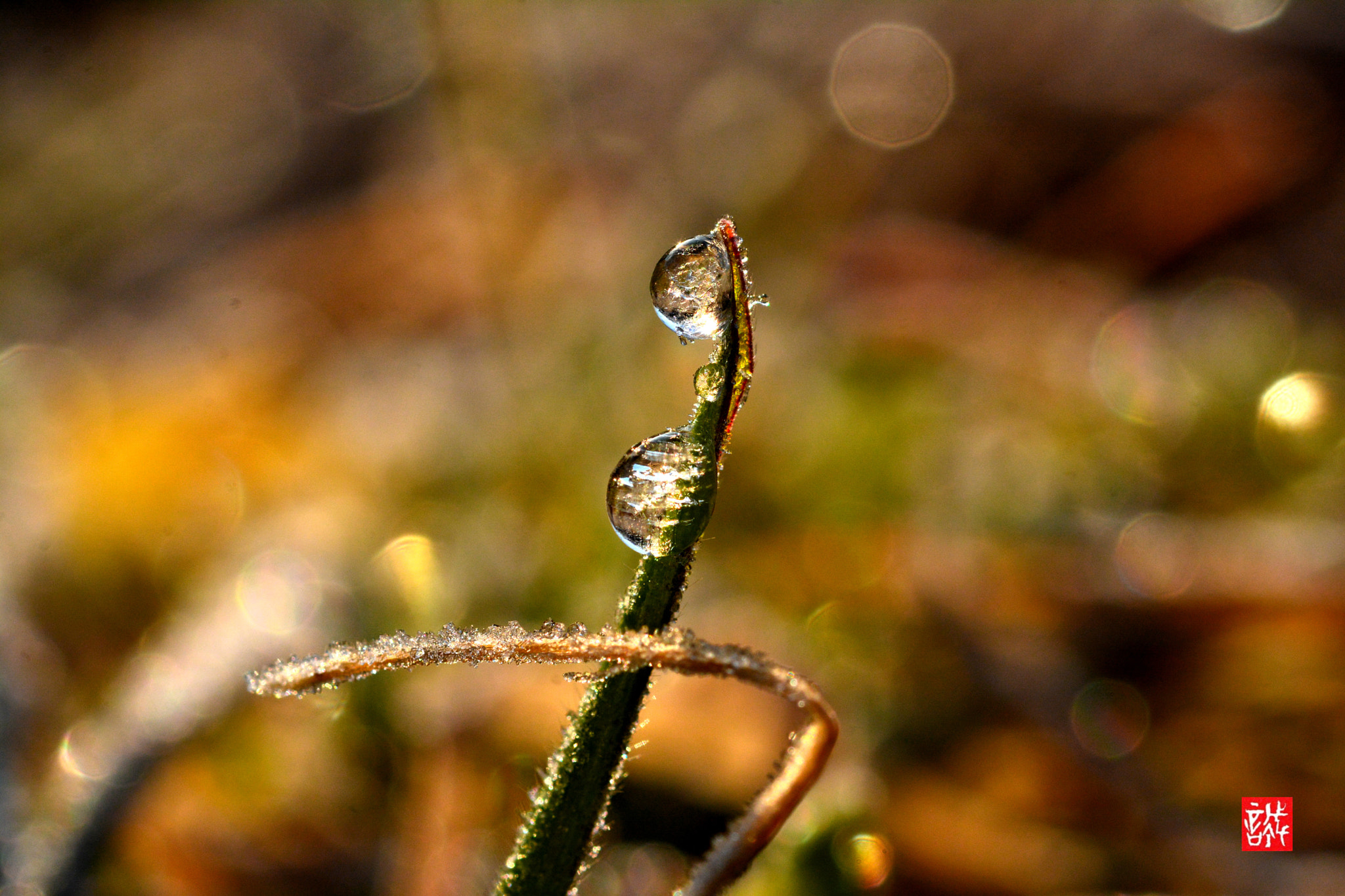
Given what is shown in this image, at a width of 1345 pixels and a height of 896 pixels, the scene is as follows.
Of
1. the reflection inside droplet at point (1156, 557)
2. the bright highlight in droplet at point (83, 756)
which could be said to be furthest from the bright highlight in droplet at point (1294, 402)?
the bright highlight in droplet at point (83, 756)

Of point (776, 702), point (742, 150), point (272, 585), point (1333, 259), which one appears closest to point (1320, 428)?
point (1333, 259)

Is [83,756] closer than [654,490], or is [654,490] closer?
[654,490]

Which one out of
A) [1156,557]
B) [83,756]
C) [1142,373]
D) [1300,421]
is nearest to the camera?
[83,756]

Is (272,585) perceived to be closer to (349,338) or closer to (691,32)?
(349,338)

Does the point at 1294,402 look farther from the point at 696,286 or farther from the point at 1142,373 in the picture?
the point at 696,286

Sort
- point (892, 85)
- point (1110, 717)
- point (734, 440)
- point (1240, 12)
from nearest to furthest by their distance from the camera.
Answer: point (1110, 717) < point (734, 440) < point (1240, 12) < point (892, 85)

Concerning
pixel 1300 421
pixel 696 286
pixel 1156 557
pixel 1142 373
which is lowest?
pixel 696 286

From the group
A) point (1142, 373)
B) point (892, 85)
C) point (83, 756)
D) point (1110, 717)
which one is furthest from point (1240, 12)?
point (83, 756)
